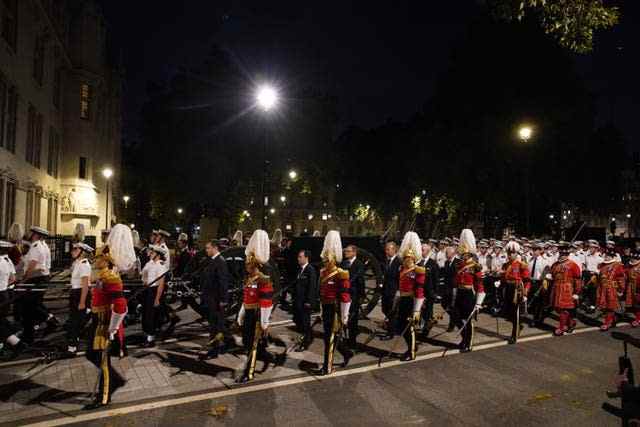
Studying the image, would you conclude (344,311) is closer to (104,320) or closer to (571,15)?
(104,320)

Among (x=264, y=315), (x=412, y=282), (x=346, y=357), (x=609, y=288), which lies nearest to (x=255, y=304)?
(x=264, y=315)

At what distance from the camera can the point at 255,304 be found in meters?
7.05

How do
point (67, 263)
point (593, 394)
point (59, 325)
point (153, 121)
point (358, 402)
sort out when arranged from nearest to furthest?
1. point (358, 402)
2. point (593, 394)
3. point (59, 325)
4. point (67, 263)
5. point (153, 121)

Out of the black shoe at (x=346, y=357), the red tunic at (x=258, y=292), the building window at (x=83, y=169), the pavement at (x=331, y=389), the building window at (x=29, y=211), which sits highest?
the building window at (x=83, y=169)

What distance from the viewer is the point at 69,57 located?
27.0 meters

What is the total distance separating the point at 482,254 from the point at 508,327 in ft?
17.4

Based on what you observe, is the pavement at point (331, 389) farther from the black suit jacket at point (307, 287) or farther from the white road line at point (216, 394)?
the black suit jacket at point (307, 287)

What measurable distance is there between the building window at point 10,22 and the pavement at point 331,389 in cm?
1442

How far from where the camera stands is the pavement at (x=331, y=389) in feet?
18.4

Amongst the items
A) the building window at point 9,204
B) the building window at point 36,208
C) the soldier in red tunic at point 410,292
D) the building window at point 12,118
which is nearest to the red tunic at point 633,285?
the soldier in red tunic at point 410,292

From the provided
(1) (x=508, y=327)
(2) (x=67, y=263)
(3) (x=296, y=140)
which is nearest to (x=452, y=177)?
(3) (x=296, y=140)

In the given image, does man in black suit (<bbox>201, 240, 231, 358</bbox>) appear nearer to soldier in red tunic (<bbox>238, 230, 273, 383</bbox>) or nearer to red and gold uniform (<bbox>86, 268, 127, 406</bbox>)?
soldier in red tunic (<bbox>238, 230, 273, 383</bbox>)

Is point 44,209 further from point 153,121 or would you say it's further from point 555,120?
point 555,120

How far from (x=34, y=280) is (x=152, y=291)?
88.6 inches
